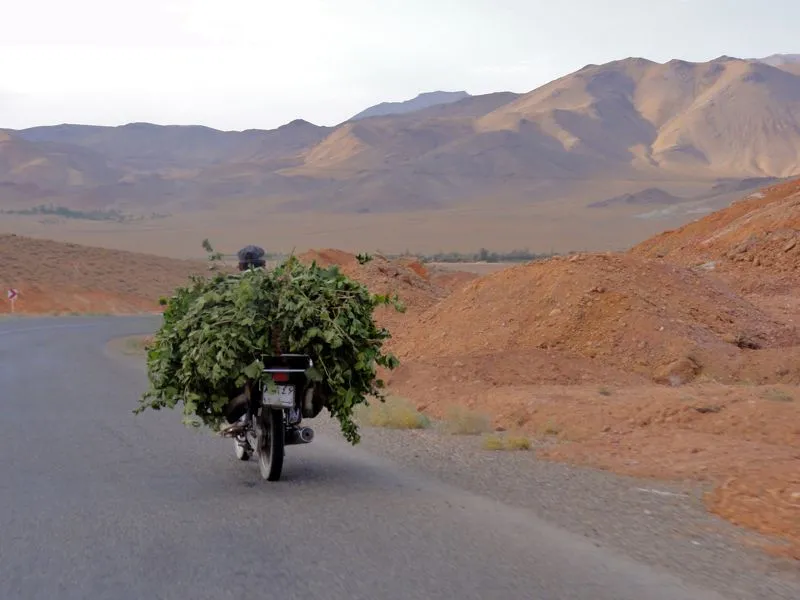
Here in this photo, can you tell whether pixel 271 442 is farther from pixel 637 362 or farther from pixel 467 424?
pixel 637 362

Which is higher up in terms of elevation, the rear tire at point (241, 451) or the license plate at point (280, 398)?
the license plate at point (280, 398)

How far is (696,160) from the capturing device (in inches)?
6988

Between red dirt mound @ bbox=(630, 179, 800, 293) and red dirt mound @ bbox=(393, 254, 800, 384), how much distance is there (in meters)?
9.26

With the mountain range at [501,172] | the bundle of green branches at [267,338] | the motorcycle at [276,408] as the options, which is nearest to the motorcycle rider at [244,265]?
the motorcycle at [276,408]

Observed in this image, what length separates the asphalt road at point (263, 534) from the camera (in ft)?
21.6

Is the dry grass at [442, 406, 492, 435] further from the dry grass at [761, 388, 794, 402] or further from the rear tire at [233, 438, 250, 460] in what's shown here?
the dry grass at [761, 388, 794, 402]

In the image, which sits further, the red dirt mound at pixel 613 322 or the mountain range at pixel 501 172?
the mountain range at pixel 501 172

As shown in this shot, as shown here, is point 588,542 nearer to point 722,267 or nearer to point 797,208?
point 722,267

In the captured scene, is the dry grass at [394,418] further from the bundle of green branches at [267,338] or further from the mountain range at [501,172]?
the mountain range at [501,172]

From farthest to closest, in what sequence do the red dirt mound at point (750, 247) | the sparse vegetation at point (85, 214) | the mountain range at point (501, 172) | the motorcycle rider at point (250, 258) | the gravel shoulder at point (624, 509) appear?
the mountain range at point (501, 172) < the sparse vegetation at point (85, 214) < the red dirt mound at point (750, 247) < the motorcycle rider at point (250, 258) < the gravel shoulder at point (624, 509)

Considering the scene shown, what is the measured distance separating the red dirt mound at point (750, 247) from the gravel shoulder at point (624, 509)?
21470 millimetres

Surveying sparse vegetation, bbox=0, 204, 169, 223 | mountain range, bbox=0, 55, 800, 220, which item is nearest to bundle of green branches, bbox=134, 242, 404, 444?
mountain range, bbox=0, 55, 800, 220

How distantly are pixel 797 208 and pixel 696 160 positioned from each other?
145m

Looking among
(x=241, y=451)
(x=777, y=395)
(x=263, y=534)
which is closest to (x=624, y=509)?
(x=263, y=534)
